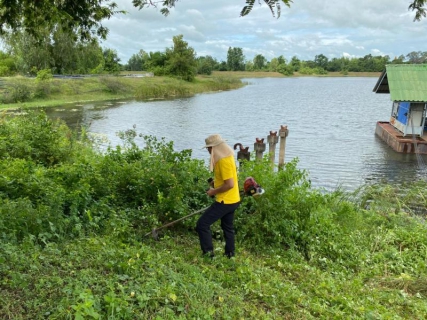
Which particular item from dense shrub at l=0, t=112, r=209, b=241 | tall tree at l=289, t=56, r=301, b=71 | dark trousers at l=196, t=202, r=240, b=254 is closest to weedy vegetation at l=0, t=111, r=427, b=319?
A: dense shrub at l=0, t=112, r=209, b=241

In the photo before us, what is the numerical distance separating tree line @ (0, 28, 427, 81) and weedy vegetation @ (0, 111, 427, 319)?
106 inches

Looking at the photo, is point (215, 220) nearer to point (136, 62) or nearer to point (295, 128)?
point (295, 128)

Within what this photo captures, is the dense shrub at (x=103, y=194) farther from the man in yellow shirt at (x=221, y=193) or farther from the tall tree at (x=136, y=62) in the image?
the tall tree at (x=136, y=62)

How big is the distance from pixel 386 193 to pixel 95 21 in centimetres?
868

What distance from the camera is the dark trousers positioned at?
16.1 feet

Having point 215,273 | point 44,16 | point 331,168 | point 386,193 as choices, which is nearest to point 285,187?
point 215,273

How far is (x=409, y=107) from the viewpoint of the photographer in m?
20.3

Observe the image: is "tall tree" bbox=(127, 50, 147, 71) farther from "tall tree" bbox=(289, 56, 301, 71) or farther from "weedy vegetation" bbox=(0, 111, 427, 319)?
"weedy vegetation" bbox=(0, 111, 427, 319)

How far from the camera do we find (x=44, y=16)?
5.62 m

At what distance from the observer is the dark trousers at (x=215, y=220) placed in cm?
492

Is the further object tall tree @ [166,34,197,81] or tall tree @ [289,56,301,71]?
tall tree @ [289,56,301,71]

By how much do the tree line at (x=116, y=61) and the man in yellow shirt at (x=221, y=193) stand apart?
10.7 feet

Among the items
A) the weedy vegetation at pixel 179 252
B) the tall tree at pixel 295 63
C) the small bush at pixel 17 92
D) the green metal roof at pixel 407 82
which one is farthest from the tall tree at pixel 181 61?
the tall tree at pixel 295 63

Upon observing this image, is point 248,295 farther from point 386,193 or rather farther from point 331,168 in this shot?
point 331,168
